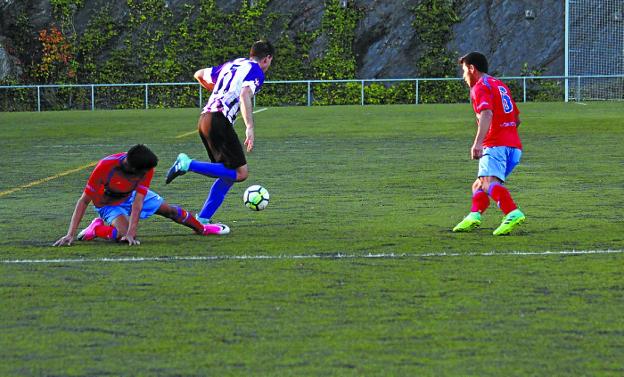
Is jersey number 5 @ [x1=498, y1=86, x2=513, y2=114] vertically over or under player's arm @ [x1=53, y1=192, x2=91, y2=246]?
over

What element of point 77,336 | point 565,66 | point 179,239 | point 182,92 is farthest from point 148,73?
point 77,336

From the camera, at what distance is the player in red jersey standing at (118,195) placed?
8312 mm

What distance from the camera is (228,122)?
9.82 metres

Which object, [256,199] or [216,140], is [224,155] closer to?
[216,140]

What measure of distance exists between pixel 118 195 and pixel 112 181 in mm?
152

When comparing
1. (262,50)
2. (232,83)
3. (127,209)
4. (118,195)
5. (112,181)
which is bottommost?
(127,209)

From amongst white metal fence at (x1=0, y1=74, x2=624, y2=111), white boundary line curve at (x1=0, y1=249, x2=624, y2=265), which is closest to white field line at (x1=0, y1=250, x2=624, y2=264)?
white boundary line curve at (x1=0, y1=249, x2=624, y2=265)

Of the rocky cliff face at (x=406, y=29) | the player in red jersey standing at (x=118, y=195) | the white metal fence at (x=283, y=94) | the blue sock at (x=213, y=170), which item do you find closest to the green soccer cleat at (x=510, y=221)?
the blue sock at (x=213, y=170)

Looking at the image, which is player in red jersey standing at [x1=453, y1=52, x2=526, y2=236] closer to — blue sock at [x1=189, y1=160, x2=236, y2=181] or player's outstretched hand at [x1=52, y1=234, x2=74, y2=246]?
blue sock at [x1=189, y1=160, x2=236, y2=181]

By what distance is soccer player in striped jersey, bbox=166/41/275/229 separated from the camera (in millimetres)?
9672

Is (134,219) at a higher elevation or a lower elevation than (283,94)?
lower

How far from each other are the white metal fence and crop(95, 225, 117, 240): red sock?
31.3 meters

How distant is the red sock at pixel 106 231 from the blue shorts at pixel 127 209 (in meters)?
0.05

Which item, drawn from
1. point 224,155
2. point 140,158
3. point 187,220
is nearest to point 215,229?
point 187,220
